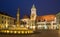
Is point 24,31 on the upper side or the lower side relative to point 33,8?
lower

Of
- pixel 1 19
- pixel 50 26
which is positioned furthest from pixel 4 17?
pixel 50 26

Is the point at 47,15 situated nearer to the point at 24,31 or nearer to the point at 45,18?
the point at 45,18

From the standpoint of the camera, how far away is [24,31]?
87.0 ft

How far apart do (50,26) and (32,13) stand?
1795cm

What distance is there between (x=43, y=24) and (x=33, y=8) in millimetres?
16281

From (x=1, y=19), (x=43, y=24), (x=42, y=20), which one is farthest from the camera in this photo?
(x=42, y=20)

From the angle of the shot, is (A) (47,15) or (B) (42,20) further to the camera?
(A) (47,15)

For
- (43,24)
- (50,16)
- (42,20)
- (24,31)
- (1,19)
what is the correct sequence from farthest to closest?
(50,16)
(42,20)
(43,24)
(1,19)
(24,31)

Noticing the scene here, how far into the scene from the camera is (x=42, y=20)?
92.5m

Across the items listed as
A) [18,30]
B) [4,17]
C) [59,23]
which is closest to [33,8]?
[59,23]

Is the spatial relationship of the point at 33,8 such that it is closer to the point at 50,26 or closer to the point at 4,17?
the point at 50,26

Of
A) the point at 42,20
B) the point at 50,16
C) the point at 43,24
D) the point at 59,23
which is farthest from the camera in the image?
the point at 50,16

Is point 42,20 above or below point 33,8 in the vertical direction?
below

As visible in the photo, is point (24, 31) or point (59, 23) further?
point (59, 23)
